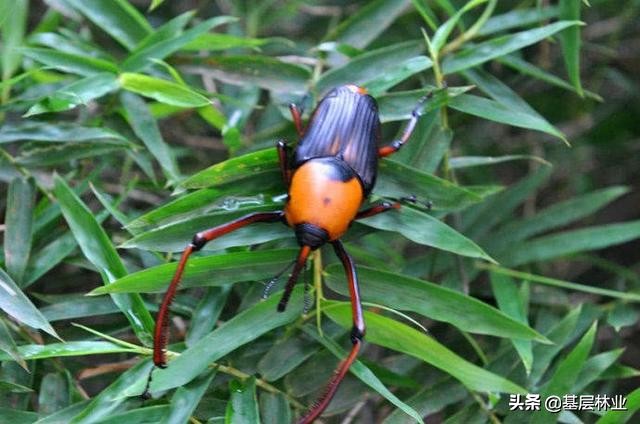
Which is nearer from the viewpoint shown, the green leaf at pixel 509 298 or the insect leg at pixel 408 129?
the insect leg at pixel 408 129

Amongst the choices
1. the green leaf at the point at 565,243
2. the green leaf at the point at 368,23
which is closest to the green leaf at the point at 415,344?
the green leaf at the point at 565,243

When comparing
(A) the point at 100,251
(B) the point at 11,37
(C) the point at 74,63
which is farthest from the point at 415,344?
(B) the point at 11,37

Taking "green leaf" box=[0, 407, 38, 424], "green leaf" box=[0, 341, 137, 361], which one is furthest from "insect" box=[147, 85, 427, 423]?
"green leaf" box=[0, 407, 38, 424]

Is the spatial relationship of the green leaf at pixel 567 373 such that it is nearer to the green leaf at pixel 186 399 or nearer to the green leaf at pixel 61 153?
the green leaf at pixel 186 399

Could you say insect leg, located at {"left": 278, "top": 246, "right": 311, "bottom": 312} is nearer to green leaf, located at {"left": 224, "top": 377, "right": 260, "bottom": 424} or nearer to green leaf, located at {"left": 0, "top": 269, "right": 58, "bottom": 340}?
green leaf, located at {"left": 224, "top": 377, "right": 260, "bottom": 424}

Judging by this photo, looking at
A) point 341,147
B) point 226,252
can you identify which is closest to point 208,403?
point 226,252

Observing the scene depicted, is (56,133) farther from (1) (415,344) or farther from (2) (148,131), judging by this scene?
(1) (415,344)

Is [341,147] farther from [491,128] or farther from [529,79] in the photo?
[491,128]
